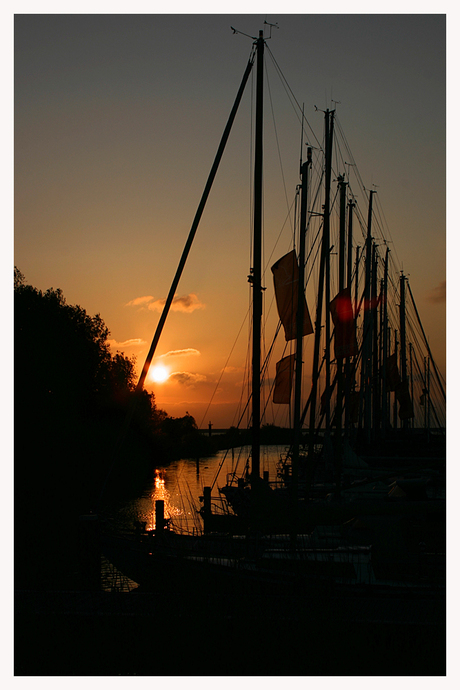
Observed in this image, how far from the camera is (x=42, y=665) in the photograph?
11.1 meters

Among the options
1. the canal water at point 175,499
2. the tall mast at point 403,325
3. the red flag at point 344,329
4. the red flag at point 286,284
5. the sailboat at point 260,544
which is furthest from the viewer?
the tall mast at point 403,325

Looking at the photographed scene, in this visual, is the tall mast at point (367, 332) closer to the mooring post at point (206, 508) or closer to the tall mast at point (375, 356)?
the tall mast at point (375, 356)

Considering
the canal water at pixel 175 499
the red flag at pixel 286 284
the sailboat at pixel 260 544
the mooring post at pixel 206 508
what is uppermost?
the red flag at pixel 286 284

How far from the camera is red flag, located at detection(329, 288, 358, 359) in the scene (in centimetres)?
2131

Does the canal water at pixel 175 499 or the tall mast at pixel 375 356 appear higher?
the tall mast at pixel 375 356

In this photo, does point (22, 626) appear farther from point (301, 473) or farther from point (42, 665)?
point (301, 473)

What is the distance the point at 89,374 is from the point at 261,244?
39405mm

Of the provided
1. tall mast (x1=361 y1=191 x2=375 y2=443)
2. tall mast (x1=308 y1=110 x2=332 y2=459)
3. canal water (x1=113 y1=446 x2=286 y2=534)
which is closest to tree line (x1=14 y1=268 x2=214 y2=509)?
canal water (x1=113 y1=446 x2=286 y2=534)

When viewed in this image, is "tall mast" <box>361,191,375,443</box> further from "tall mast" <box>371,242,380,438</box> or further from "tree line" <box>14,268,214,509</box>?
"tree line" <box>14,268,214,509</box>

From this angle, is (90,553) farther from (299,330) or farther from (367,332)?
(367,332)

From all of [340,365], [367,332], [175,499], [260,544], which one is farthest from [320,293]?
[175,499]

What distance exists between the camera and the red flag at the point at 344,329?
21.3 metres

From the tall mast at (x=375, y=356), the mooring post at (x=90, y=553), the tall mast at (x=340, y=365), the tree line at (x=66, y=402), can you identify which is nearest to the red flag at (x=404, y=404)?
the tall mast at (x=375, y=356)

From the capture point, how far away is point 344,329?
21844 mm
